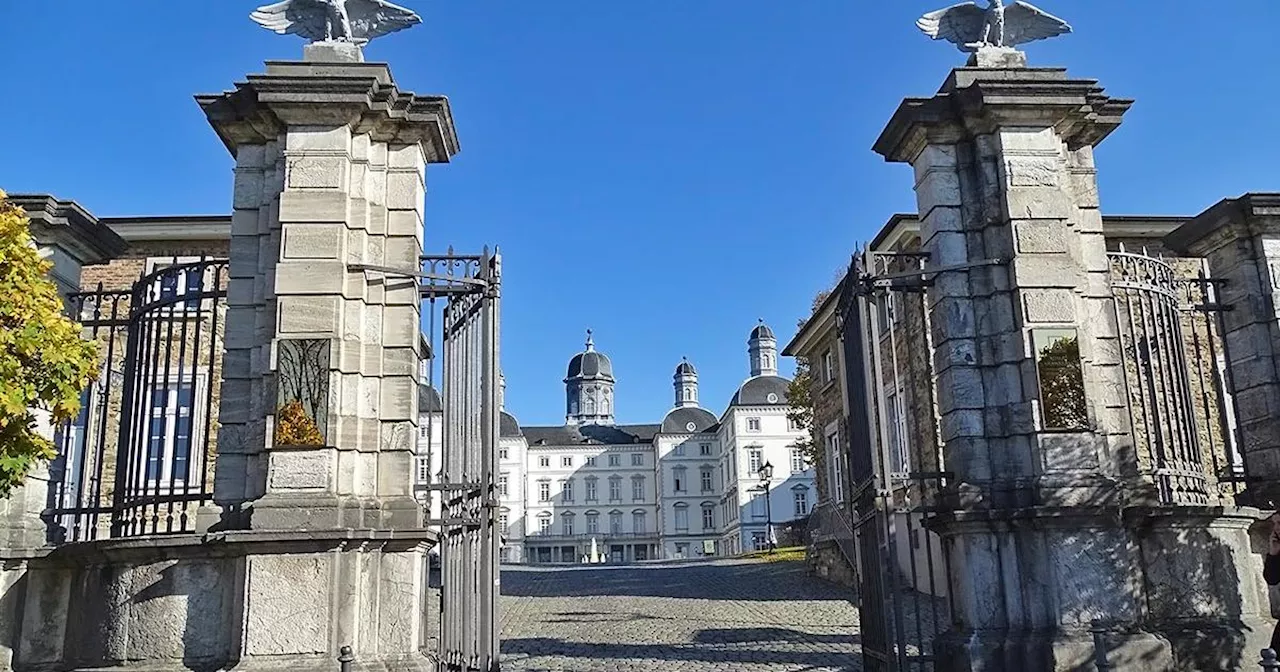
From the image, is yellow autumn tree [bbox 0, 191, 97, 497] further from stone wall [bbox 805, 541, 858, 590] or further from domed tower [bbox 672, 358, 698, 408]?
domed tower [bbox 672, 358, 698, 408]

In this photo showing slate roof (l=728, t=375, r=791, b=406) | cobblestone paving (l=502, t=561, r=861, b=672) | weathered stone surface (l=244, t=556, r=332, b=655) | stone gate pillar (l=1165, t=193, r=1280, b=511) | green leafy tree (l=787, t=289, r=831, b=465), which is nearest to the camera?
weathered stone surface (l=244, t=556, r=332, b=655)

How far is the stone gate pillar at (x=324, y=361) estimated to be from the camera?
8.55 metres

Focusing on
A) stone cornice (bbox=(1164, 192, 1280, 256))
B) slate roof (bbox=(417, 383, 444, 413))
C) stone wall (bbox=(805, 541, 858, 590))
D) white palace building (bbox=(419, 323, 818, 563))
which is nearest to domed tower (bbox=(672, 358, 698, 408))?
white palace building (bbox=(419, 323, 818, 563))

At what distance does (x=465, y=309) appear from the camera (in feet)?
32.3

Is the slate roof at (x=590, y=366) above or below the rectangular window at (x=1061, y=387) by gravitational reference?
above

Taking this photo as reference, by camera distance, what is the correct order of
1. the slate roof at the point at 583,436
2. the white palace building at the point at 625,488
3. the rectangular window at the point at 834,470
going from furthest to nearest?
the slate roof at the point at 583,436 < the white palace building at the point at 625,488 < the rectangular window at the point at 834,470

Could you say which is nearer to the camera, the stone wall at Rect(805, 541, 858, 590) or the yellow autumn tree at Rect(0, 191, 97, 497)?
the yellow autumn tree at Rect(0, 191, 97, 497)

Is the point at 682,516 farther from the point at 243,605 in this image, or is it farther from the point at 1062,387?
the point at 243,605

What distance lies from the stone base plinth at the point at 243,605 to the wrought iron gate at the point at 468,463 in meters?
0.31

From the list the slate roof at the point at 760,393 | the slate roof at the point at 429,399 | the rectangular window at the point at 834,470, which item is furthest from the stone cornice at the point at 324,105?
the slate roof at the point at 760,393

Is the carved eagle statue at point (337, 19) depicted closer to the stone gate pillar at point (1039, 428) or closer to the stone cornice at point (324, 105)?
the stone cornice at point (324, 105)

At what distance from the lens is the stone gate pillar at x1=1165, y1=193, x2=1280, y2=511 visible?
36.1 feet

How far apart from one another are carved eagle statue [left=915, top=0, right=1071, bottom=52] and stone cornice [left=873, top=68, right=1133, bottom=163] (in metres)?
0.58

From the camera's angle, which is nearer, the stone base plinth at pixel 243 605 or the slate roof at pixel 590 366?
the stone base plinth at pixel 243 605
